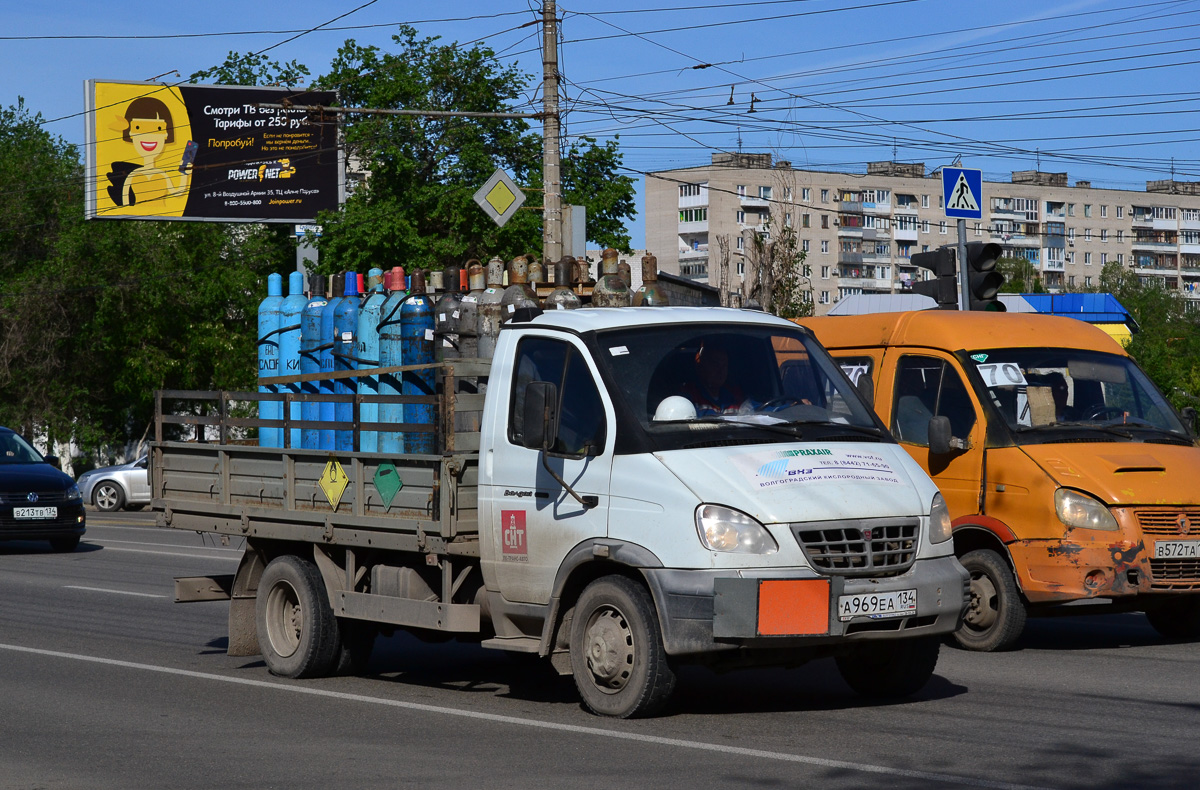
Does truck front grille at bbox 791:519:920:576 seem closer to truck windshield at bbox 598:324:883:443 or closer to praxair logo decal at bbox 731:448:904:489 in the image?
praxair logo decal at bbox 731:448:904:489

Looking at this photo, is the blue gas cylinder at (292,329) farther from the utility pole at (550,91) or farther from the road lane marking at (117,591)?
the utility pole at (550,91)

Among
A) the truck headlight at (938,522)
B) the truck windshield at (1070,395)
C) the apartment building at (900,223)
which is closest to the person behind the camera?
the truck headlight at (938,522)

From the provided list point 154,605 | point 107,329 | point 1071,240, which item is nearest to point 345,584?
point 154,605

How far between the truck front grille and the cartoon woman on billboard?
3303 centimetres

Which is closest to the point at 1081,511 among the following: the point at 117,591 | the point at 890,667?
the point at 890,667

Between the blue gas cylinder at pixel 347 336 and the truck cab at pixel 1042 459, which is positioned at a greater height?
the blue gas cylinder at pixel 347 336

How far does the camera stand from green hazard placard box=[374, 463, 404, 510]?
8547 mm

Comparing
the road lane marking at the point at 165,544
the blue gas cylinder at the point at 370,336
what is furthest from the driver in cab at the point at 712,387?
the road lane marking at the point at 165,544

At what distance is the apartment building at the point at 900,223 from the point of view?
362 ft

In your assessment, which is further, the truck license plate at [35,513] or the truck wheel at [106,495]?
the truck wheel at [106,495]

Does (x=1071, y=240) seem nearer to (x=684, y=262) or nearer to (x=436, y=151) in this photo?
(x=684, y=262)

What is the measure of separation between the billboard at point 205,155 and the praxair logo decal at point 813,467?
3153 cm

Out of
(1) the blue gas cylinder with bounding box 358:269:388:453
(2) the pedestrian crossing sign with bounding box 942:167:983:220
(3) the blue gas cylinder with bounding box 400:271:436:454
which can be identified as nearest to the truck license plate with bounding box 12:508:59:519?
(1) the blue gas cylinder with bounding box 358:269:388:453

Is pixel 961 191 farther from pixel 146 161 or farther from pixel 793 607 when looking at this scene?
pixel 146 161
